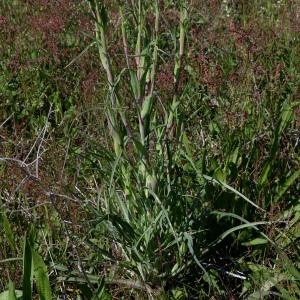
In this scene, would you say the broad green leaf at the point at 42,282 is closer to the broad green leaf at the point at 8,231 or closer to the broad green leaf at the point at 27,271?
the broad green leaf at the point at 27,271

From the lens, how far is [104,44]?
1.90 metres

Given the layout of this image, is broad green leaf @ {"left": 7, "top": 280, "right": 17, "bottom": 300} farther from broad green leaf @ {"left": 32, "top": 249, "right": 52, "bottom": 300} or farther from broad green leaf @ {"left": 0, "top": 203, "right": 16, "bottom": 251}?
broad green leaf @ {"left": 0, "top": 203, "right": 16, "bottom": 251}

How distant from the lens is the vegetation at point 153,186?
6.59 feet

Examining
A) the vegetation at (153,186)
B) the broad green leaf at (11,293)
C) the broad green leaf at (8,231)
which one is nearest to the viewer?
the broad green leaf at (11,293)

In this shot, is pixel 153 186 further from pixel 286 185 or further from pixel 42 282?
pixel 286 185

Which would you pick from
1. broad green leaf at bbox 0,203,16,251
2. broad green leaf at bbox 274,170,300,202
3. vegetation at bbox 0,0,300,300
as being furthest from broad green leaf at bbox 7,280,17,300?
broad green leaf at bbox 274,170,300,202

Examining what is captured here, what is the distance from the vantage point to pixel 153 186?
6.91 feet

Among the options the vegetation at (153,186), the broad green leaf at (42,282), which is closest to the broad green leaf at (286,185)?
the vegetation at (153,186)

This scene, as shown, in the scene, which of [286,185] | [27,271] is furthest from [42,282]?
[286,185]

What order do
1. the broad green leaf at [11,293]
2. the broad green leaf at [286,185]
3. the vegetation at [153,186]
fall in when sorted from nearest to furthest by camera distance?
the broad green leaf at [11,293], the vegetation at [153,186], the broad green leaf at [286,185]

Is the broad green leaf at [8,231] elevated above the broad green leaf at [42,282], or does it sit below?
below

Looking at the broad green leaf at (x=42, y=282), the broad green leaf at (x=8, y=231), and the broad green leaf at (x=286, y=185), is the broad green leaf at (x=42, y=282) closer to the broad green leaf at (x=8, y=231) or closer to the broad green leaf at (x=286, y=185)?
the broad green leaf at (x=8, y=231)

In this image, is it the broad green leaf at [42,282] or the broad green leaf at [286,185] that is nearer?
the broad green leaf at [42,282]

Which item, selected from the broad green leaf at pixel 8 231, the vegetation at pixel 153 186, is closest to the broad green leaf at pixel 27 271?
the vegetation at pixel 153 186
